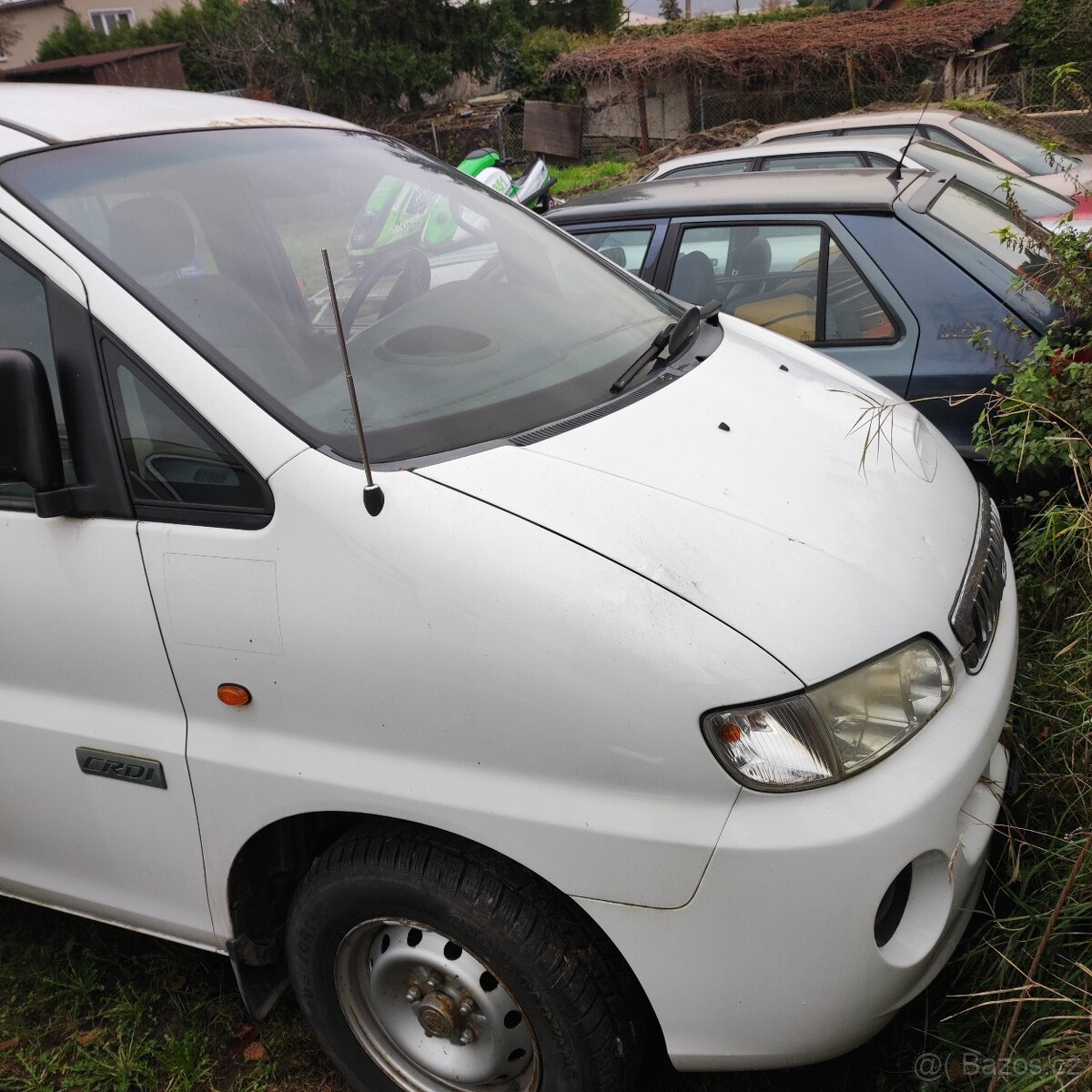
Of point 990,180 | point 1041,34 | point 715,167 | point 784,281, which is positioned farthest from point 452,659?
point 1041,34

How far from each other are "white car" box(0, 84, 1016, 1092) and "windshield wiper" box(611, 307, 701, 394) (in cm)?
4

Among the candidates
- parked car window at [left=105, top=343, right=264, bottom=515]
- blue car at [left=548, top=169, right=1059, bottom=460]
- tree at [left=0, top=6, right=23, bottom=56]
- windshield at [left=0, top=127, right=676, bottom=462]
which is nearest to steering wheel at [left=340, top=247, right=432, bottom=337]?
windshield at [left=0, top=127, right=676, bottom=462]

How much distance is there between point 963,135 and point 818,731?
832cm

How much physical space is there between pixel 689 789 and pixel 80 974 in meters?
1.91

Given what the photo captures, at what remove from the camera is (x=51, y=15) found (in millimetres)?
40438

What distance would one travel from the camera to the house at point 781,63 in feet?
63.5

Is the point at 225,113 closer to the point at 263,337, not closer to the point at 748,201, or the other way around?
the point at 263,337

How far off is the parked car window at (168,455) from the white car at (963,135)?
24.4ft

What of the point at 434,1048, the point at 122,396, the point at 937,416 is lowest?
the point at 434,1048

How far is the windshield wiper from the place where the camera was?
2324mm

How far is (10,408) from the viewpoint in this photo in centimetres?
182

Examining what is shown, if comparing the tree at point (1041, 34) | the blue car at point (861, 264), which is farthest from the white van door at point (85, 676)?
the tree at point (1041, 34)

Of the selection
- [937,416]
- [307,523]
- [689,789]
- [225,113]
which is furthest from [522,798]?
[937,416]

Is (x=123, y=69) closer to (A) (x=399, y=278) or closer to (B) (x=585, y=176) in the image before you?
(B) (x=585, y=176)
